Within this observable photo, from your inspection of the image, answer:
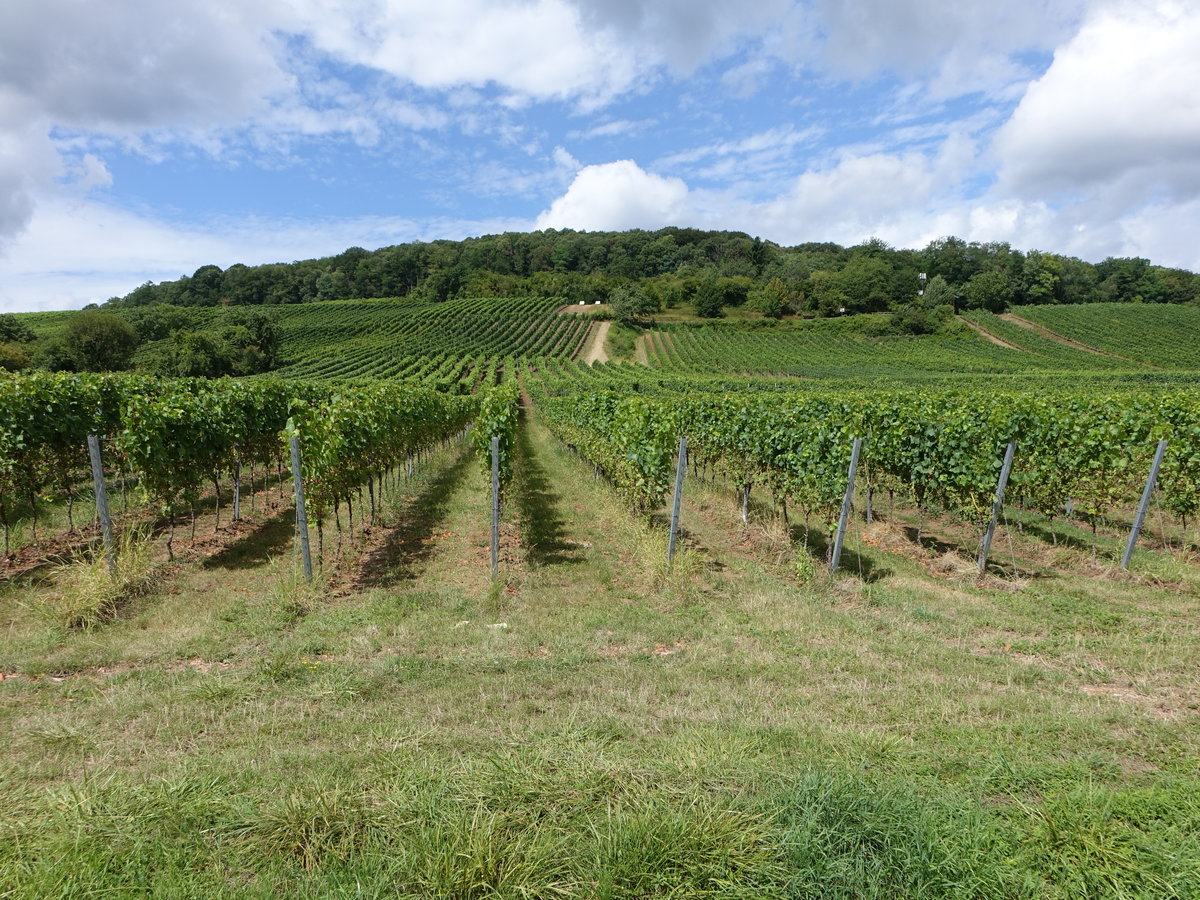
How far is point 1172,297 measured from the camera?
104188 mm

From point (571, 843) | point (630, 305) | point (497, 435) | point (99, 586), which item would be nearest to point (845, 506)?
point (571, 843)

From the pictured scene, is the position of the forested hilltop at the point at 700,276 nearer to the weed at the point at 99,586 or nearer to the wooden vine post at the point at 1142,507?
the wooden vine post at the point at 1142,507

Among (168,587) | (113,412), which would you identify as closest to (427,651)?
(168,587)

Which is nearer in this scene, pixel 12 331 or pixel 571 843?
pixel 571 843

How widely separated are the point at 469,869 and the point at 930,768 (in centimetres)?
301

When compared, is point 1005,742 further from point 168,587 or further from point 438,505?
point 438,505

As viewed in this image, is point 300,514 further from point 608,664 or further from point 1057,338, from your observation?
point 1057,338

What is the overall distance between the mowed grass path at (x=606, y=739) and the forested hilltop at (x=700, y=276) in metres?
89.8

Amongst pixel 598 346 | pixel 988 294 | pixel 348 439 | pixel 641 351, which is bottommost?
pixel 348 439

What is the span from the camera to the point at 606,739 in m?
3.96

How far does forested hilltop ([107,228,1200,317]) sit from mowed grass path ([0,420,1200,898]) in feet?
295

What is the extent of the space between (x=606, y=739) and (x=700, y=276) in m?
117

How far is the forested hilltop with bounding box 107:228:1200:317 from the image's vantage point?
9512cm

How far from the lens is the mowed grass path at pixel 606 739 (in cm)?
266
